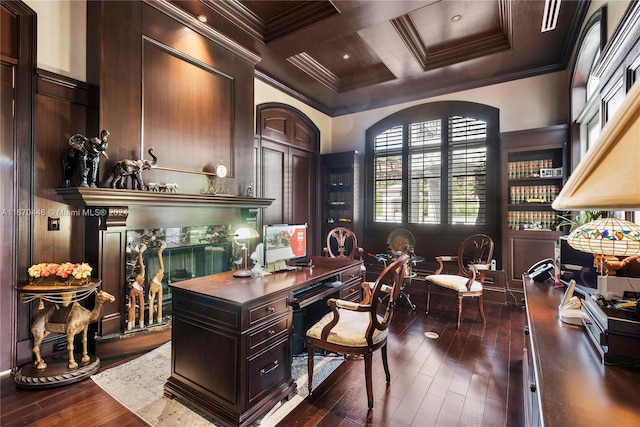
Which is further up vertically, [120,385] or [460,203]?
[460,203]

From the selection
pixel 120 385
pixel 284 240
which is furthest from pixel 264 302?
pixel 120 385

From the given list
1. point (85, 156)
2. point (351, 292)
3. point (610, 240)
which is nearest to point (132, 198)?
point (85, 156)

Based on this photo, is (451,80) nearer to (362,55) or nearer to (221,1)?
(362,55)

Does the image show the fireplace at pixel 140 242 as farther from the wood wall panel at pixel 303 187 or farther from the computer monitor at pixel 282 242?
the wood wall panel at pixel 303 187

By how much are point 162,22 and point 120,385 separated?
3.31 meters

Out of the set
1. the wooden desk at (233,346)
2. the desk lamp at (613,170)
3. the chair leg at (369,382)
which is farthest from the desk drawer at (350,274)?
the desk lamp at (613,170)

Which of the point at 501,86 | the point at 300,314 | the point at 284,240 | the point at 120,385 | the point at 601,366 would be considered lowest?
the point at 120,385

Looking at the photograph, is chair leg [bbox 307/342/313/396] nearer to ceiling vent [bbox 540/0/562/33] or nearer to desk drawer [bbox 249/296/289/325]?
desk drawer [bbox 249/296/289/325]

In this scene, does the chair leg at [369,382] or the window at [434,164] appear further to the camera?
the window at [434,164]

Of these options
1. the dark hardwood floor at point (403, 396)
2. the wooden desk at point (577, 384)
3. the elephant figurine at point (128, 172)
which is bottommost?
the dark hardwood floor at point (403, 396)

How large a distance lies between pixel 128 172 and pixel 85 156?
1.03 feet

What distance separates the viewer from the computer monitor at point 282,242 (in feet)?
7.87

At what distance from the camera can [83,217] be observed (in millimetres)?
2658

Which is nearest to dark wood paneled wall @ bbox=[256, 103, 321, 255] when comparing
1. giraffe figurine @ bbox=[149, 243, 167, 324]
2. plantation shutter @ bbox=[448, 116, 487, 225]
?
giraffe figurine @ bbox=[149, 243, 167, 324]
